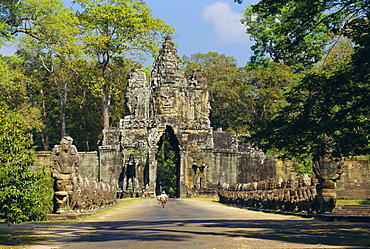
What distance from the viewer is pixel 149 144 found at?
202ft

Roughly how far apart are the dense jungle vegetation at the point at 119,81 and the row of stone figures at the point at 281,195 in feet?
4.52

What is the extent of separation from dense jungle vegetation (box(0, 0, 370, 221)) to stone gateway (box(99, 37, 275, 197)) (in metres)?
3.26

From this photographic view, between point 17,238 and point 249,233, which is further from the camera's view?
point 249,233

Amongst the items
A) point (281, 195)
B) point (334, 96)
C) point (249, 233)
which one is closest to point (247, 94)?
point (281, 195)

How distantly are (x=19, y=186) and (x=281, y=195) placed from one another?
11.8m

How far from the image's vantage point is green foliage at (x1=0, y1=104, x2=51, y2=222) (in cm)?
2412

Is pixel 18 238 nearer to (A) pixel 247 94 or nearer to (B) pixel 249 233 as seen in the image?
(B) pixel 249 233

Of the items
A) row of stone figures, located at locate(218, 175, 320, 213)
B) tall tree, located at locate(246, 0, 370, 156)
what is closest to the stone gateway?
row of stone figures, located at locate(218, 175, 320, 213)

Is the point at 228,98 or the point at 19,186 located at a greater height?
the point at 228,98

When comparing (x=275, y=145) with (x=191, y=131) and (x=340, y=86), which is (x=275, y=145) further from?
(x=191, y=131)

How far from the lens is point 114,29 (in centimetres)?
7025

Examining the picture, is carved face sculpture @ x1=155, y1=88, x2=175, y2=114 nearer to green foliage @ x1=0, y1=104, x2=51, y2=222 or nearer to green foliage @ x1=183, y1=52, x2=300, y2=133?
green foliage @ x1=183, y1=52, x2=300, y2=133

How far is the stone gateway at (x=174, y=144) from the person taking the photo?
5994cm

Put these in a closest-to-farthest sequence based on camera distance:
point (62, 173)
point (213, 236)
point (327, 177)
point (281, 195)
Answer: point (213, 236) → point (327, 177) → point (62, 173) → point (281, 195)
